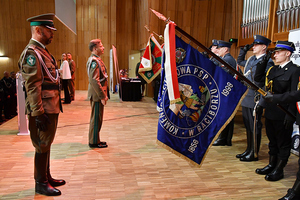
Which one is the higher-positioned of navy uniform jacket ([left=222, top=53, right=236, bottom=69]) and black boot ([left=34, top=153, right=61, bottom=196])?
navy uniform jacket ([left=222, top=53, right=236, bottom=69])

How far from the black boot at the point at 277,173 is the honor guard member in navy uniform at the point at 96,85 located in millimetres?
2494

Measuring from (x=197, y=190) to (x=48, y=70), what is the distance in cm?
203

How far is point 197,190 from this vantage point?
266cm

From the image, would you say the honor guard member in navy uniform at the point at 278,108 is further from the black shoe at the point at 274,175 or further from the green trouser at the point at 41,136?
the green trouser at the point at 41,136

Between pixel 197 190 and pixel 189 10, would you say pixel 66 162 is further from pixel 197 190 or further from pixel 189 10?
pixel 189 10

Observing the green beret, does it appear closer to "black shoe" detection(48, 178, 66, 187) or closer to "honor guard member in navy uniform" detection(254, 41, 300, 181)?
"black shoe" detection(48, 178, 66, 187)

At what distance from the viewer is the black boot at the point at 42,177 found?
7.92 feet

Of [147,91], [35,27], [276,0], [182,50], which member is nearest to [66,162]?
[35,27]

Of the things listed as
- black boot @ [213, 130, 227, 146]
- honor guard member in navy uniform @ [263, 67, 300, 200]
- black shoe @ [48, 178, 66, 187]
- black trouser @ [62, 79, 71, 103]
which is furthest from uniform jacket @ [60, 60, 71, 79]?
honor guard member in navy uniform @ [263, 67, 300, 200]

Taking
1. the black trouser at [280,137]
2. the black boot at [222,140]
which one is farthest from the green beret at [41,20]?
the black boot at [222,140]

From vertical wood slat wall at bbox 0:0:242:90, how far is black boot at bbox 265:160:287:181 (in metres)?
4.86

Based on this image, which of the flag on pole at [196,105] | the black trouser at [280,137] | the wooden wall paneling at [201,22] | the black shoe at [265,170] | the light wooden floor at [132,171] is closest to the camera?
the flag on pole at [196,105]

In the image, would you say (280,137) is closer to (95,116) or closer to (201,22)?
(95,116)

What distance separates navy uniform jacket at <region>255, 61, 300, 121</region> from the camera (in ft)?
8.71
